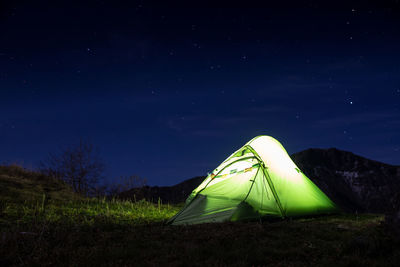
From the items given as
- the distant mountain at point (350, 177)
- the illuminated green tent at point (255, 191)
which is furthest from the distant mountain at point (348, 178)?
the illuminated green tent at point (255, 191)

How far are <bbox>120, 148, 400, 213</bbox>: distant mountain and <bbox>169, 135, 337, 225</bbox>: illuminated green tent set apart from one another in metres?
12.1

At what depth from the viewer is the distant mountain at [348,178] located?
2706 centimetres

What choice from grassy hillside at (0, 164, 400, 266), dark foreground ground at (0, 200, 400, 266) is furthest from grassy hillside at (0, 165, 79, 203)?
dark foreground ground at (0, 200, 400, 266)

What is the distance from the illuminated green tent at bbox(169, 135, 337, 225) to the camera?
10062 mm

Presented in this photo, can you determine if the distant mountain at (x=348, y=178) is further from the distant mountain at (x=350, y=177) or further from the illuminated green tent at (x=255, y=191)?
the illuminated green tent at (x=255, y=191)

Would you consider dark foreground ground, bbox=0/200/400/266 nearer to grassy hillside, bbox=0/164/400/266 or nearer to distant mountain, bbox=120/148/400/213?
grassy hillside, bbox=0/164/400/266

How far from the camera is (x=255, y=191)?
10391 mm

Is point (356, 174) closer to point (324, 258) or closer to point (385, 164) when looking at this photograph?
point (385, 164)

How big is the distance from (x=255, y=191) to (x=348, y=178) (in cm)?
2534

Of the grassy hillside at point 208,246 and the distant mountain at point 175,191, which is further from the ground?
the distant mountain at point 175,191

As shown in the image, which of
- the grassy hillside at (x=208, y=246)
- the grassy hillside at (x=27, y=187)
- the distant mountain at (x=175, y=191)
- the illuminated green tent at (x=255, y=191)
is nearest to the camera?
the grassy hillside at (x=208, y=246)

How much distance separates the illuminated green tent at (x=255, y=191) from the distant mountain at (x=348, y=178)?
39.8 feet

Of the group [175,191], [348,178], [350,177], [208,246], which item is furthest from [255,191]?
[175,191]

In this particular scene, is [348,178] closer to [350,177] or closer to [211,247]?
[350,177]
